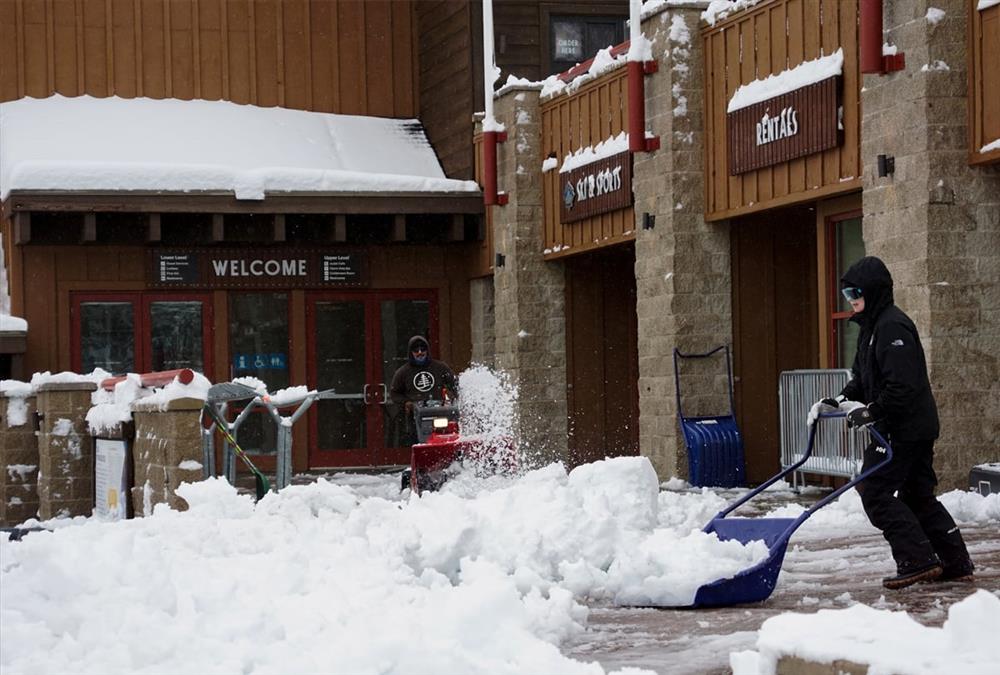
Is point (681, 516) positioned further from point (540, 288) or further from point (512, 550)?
point (540, 288)

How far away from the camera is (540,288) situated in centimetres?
2133

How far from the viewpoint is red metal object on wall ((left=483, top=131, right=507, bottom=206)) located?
70.6ft

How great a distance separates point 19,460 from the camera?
56.2 feet

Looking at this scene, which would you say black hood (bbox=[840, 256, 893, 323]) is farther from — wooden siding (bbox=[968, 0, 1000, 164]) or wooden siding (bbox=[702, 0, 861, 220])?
wooden siding (bbox=[702, 0, 861, 220])

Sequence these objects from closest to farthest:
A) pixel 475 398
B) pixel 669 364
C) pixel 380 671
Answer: pixel 380 671 → pixel 669 364 → pixel 475 398

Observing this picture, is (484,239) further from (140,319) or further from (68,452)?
(68,452)

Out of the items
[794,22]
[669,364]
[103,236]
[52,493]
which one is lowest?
[52,493]

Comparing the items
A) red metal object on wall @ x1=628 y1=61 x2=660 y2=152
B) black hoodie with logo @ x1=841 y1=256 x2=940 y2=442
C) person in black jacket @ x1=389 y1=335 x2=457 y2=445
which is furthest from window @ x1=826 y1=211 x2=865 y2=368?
black hoodie with logo @ x1=841 y1=256 x2=940 y2=442

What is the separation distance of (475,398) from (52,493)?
860cm

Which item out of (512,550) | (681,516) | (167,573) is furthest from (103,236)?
(167,573)

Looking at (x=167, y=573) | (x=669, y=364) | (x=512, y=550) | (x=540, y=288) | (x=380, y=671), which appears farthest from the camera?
(x=540, y=288)

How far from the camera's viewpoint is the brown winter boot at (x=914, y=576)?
8469 mm

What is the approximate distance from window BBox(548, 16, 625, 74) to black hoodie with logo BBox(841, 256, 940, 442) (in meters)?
15.2

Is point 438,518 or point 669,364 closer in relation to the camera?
point 438,518
